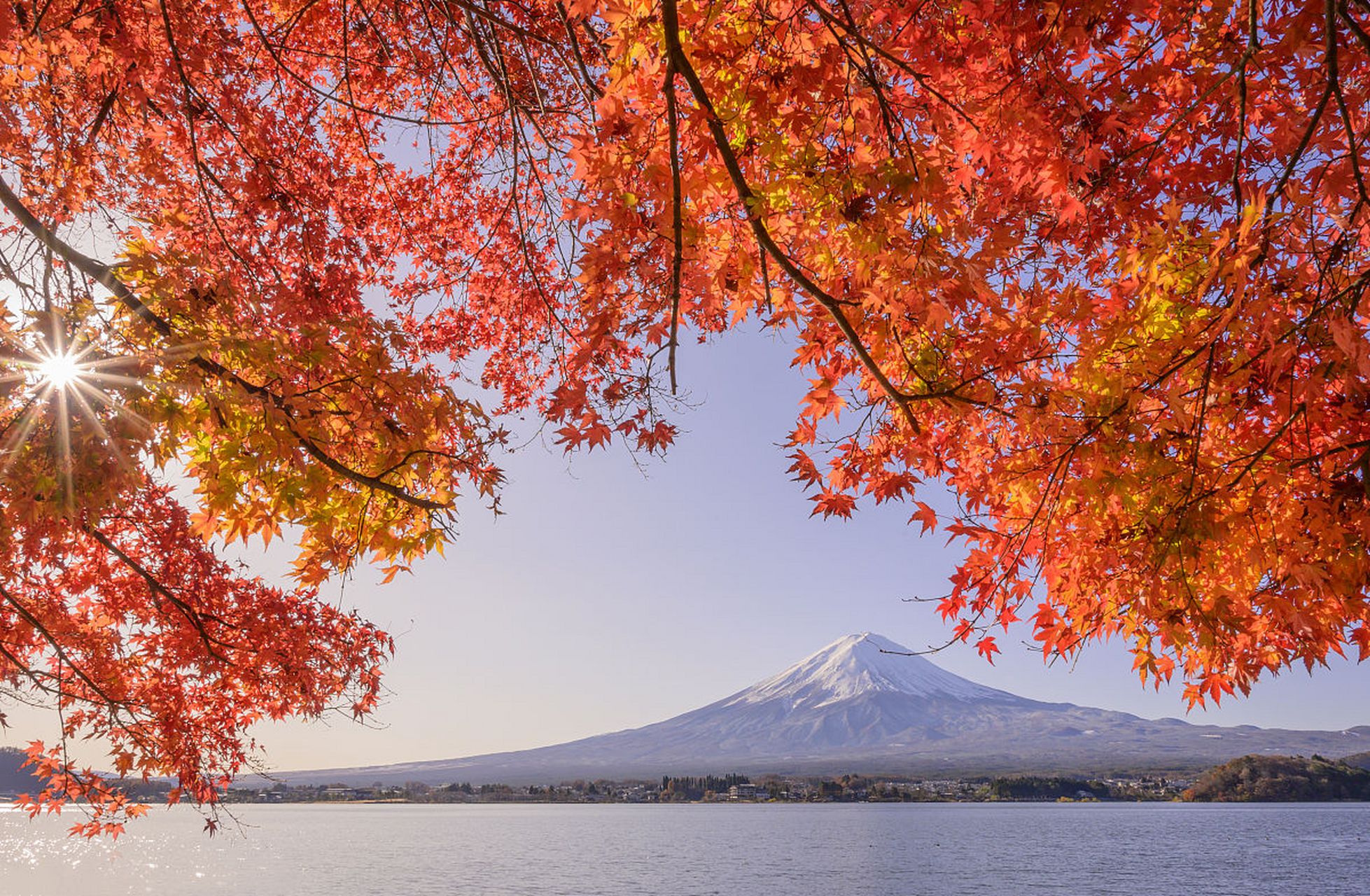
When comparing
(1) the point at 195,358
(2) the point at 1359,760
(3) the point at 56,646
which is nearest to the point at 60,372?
(1) the point at 195,358

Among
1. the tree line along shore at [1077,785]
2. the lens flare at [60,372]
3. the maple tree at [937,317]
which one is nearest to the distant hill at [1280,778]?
the tree line along shore at [1077,785]

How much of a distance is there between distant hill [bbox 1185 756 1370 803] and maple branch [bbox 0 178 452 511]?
176 metres

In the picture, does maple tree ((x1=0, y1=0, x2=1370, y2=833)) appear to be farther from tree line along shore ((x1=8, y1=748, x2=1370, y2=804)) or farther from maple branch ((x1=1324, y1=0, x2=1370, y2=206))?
tree line along shore ((x1=8, y1=748, x2=1370, y2=804))

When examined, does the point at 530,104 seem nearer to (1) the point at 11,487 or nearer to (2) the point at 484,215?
(2) the point at 484,215

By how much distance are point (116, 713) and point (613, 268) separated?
6.05 metres

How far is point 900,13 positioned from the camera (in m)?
3.62

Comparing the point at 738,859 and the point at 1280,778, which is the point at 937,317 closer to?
the point at 738,859

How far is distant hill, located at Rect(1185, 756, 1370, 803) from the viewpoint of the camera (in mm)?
148250

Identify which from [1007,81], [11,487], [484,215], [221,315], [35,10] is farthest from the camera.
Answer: [484,215]

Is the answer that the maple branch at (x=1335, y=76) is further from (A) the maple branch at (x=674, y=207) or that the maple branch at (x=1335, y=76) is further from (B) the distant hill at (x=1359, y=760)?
(B) the distant hill at (x=1359, y=760)

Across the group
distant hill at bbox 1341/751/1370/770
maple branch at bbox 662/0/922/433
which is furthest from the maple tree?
distant hill at bbox 1341/751/1370/770

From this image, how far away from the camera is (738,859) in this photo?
70875 millimetres

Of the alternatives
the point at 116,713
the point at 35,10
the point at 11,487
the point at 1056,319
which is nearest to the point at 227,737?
the point at 116,713

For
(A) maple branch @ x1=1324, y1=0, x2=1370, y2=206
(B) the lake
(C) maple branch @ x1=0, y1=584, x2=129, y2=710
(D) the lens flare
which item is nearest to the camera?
(A) maple branch @ x1=1324, y1=0, x2=1370, y2=206
